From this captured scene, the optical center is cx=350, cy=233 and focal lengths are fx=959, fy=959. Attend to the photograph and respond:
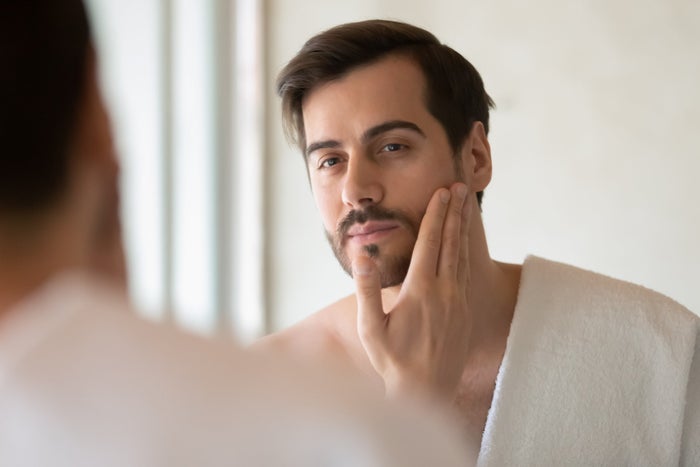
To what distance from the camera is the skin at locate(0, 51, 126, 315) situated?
1.34 ft

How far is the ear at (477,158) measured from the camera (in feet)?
4.44

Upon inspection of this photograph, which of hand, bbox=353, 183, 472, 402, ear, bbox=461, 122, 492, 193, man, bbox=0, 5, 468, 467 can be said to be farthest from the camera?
ear, bbox=461, 122, 492, 193

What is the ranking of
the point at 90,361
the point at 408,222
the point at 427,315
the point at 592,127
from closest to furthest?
the point at 90,361, the point at 427,315, the point at 408,222, the point at 592,127

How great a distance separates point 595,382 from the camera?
1.18 m

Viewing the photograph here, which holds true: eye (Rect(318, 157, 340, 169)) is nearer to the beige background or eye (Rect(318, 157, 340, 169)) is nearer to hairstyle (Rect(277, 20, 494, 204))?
hairstyle (Rect(277, 20, 494, 204))

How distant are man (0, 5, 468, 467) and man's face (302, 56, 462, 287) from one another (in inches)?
32.4

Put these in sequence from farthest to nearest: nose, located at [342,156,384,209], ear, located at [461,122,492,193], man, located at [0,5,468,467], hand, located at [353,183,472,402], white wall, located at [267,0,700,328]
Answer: white wall, located at [267,0,700,328]
ear, located at [461,122,492,193]
nose, located at [342,156,384,209]
hand, located at [353,183,472,402]
man, located at [0,5,468,467]

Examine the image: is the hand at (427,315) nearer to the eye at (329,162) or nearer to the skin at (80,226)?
the eye at (329,162)

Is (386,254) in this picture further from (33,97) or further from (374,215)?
(33,97)

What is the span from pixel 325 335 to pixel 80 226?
1.00 metres

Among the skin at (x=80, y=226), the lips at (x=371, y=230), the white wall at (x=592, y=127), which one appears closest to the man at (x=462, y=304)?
the lips at (x=371, y=230)

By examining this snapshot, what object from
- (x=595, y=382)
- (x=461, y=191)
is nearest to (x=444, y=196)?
(x=461, y=191)

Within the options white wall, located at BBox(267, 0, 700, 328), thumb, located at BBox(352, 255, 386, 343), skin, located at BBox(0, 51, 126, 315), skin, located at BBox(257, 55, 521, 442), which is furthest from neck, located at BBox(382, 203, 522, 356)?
skin, located at BBox(0, 51, 126, 315)

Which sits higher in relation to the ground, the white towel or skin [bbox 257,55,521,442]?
skin [bbox 257,55,521,442]
